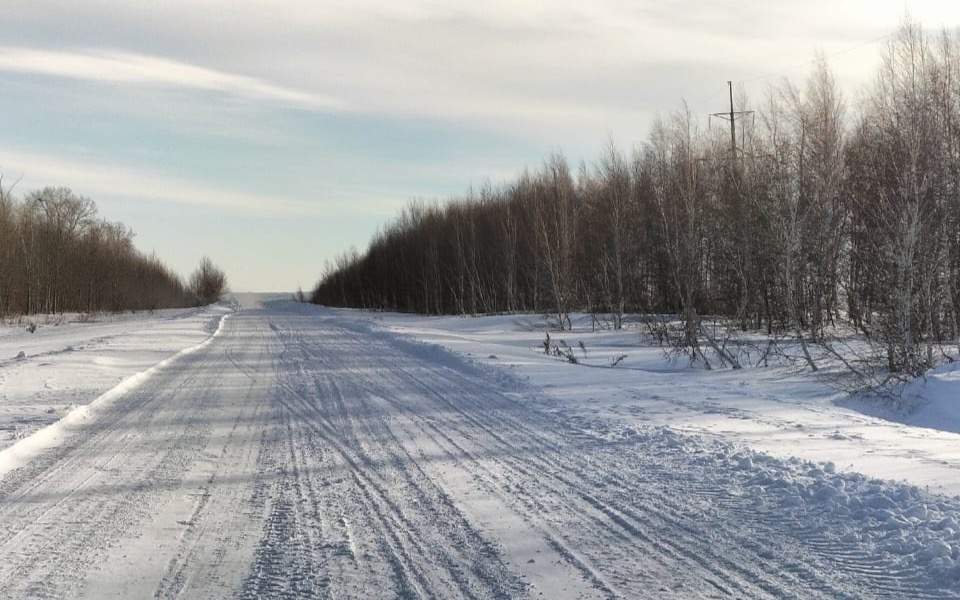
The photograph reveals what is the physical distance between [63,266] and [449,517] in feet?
262

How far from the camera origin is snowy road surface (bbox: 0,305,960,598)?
471cm

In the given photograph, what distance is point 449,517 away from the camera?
6.18 meters

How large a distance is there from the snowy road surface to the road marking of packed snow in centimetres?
25

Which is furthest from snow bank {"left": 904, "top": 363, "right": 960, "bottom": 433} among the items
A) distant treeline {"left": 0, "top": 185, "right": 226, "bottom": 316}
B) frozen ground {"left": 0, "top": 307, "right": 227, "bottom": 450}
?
distant treeline {"left": 0, "top": 185, "right": 226, "bottom": 316}

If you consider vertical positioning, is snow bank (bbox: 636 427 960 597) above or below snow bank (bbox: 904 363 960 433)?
above

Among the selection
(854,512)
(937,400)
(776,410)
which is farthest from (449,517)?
(937,400)

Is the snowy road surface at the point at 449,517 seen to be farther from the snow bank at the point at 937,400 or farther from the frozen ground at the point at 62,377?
the snow bank at the point at 937,400

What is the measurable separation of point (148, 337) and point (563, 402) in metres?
23.7

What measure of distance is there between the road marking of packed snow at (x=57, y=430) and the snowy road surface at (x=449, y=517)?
246 millimetres

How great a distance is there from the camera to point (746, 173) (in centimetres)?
2739

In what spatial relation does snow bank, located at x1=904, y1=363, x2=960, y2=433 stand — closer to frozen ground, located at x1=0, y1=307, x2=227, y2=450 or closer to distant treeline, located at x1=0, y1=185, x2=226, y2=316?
frozen ground, located at x1=0, y1=307, x2=227, y2=450

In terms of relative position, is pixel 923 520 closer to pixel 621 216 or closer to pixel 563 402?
pixel 563 402

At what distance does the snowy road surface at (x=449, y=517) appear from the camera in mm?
4715

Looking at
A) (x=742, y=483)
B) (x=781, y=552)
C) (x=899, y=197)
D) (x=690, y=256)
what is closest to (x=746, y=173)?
(x=690, y=256)
